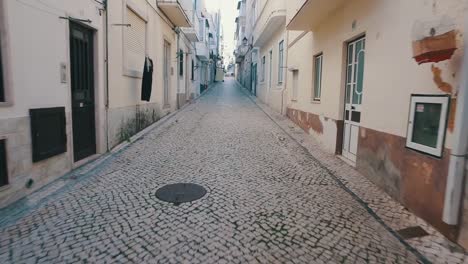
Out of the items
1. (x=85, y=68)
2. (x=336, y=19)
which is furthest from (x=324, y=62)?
(x=85, y=68)

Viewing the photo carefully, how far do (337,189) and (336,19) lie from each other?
4.27m

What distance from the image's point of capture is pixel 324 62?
7.77 m

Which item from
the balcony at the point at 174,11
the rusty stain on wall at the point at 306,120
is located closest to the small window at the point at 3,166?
the rusty stain on wall at the point at 306,120

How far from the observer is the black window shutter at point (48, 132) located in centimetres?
429

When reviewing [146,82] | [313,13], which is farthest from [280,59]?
[146,82]

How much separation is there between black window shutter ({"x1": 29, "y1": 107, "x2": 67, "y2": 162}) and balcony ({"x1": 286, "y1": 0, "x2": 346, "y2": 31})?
5527 mm

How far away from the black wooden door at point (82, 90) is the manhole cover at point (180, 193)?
2.34 meters

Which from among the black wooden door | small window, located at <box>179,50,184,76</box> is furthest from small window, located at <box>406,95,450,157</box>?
small window, located at <box>179,50,184,76</box>

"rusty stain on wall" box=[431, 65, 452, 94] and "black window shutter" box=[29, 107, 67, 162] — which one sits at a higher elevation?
"rusty stain on wall" box=[431, 65, 452, 94]

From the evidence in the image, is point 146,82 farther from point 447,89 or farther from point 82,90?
point 447,89

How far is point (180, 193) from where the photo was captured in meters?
4.43

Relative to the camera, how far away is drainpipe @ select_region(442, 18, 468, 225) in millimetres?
2992

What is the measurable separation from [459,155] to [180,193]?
3476 millimetres

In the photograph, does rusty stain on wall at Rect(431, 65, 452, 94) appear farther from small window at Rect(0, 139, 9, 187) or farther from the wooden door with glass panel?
small window at Rect(0, 139, 9, 187)
